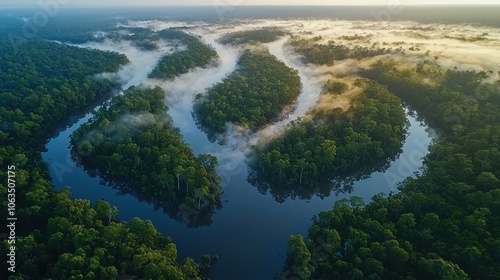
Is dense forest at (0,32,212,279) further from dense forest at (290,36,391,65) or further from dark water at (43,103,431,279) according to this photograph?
dense forest at (290,36,391,65)

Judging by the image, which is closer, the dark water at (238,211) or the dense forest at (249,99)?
the dark water at (238,211)

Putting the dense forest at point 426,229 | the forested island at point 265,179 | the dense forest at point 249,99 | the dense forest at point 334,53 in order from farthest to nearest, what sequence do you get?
the dense forest at point 334,53 → the dense forest at point 249,99 → the forested island at point 265,179 → the dense forest at point 426,229

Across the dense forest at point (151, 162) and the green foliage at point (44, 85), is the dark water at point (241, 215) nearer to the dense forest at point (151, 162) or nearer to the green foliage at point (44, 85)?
the dense forest at point (151, 162)

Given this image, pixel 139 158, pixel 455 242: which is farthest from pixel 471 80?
pixel 139 158

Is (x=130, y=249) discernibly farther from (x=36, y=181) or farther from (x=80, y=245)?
(x=36, y=181)

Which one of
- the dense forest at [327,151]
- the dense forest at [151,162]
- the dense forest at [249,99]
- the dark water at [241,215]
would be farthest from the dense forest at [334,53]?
the dense forest at [151,162]

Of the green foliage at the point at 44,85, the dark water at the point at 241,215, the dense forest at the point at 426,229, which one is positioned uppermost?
the green foliage at the point at 44,85
